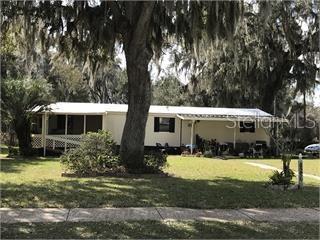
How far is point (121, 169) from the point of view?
16.2 meters

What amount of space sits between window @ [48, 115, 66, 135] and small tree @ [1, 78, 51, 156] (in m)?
5.30

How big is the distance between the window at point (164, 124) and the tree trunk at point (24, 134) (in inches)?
336

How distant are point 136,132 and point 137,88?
4.63 feet

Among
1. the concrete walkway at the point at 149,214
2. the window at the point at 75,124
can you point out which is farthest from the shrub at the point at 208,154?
the concrete walkway at the point at 149,214

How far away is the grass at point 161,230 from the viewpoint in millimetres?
7281

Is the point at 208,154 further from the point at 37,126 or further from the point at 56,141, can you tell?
the point at 37,126

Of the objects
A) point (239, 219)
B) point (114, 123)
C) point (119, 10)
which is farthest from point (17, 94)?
point (239, 219)

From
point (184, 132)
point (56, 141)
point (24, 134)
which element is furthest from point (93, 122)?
point (24, 134)

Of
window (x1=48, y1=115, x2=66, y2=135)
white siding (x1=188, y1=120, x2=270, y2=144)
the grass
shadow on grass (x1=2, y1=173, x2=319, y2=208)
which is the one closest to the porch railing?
window (x1=48, y1=115, x2=66, y2=135)

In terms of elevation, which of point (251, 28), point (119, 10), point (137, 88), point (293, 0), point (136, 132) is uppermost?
A: point (293, 0)

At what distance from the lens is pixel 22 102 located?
24.5 m

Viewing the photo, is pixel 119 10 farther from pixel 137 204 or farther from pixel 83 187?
pixel 137 204

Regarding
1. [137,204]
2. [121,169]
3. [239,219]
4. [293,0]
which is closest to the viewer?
[239,219]

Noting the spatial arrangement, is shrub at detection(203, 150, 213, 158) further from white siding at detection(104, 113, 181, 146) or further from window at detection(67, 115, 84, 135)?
window at detection(67, 115, 84, 135)
